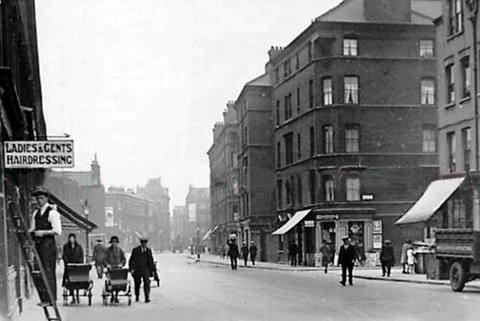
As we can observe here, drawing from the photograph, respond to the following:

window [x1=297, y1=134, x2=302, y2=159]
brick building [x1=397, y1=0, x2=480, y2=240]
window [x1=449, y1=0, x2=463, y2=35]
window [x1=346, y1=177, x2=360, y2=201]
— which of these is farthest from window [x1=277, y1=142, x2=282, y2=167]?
window [x1=449, y1=0, x2=463, y2=35]

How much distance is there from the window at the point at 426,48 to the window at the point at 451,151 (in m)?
16.8

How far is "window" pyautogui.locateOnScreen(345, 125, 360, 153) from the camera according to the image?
173ft

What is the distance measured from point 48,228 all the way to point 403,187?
1672 inches

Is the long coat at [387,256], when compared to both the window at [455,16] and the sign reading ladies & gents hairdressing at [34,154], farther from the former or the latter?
the sign reading ladies & gents hairdressing at [34,154]

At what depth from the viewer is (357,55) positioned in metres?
52.7

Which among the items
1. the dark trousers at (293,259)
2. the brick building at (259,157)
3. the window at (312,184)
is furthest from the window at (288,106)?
the dark trousers at (293,259)

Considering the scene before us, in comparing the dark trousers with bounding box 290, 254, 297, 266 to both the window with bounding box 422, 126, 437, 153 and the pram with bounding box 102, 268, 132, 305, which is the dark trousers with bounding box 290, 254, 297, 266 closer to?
the window with bounding box 422, 126, 437, 153

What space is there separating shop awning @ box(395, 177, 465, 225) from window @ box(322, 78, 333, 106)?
1788 cm

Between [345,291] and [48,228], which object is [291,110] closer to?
[345,291]

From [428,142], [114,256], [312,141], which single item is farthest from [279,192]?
[114,256]

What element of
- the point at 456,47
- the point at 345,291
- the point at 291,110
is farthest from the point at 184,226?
the point at 345,291

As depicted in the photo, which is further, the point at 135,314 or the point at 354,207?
the point at 354,207

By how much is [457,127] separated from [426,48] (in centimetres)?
1812

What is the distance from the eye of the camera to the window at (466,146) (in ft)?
117
